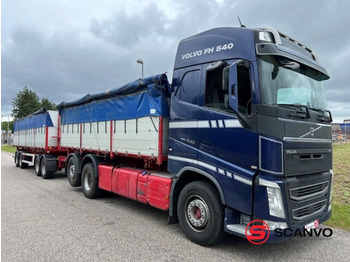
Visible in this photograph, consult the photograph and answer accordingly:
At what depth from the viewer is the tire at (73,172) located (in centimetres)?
855

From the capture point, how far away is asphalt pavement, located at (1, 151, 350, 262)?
4.00 metres

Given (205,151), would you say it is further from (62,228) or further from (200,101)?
(62,228)

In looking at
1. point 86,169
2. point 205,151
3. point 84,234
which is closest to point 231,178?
point 205,151

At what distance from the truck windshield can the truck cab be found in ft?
0.05

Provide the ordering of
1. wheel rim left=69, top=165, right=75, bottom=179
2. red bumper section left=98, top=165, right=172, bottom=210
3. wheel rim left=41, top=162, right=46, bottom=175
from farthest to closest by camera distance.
A: wheel rim left=41, top=162, right=46, bottom=175, wheel rim left=69, top=165, right=75, bottom=179, red bumper section left=98, top=165, right=172, bottom=210

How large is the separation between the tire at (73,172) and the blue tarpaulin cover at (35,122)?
3440mm

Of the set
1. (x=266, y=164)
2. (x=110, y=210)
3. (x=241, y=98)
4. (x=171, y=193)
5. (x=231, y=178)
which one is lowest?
(x=110, y=210)

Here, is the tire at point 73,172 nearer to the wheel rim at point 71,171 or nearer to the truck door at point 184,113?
the wheel rim at point 71,171

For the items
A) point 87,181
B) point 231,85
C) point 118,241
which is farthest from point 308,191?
point 87,181

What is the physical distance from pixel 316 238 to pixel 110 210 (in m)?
4.34

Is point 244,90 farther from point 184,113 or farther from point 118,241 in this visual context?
point 118,241

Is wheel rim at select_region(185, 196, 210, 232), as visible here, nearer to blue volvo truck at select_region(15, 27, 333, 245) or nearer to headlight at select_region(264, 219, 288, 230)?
blue volvo truck at select_region(15, 27, 333, 245)

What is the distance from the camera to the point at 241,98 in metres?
3.90

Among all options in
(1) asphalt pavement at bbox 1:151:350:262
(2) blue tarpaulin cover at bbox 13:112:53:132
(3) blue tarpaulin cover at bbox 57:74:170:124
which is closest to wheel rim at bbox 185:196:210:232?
(1) asphalt pavement at bbox 1:151:350:262
